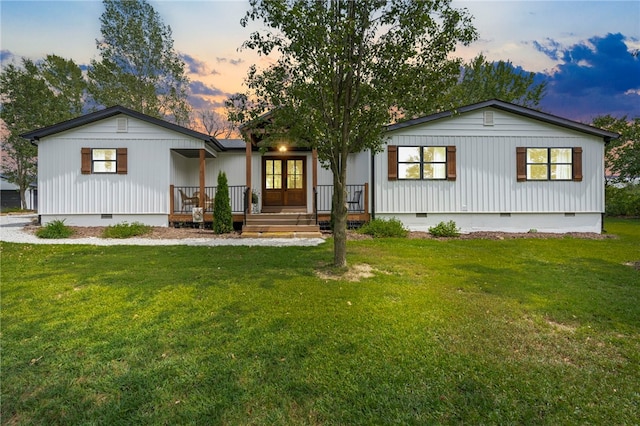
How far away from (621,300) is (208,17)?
8.83 m

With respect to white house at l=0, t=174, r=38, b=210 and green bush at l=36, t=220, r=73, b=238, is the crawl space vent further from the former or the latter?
white house at l=0, t=174, r=38, b=210

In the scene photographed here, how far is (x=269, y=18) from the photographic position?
179 inches

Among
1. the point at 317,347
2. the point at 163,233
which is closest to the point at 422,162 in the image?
the point at 163,233

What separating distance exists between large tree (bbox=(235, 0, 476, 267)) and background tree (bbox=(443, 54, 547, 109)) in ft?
75.1

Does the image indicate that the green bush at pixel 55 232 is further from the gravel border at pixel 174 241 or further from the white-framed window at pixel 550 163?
the white-framed window at pixel 550 163

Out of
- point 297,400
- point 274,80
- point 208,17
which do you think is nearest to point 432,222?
point 274,80

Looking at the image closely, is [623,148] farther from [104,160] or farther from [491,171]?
[104,160]

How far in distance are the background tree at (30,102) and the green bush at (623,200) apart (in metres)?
37.6

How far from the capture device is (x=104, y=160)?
35.6 feet

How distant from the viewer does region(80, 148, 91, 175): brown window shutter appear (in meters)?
10.6

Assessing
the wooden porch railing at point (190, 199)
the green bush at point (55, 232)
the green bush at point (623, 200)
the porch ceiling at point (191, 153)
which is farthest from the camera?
the green bush at point (623, 200)

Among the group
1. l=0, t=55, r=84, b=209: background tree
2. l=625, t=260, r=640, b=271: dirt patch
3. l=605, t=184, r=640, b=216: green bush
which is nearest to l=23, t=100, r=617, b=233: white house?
l=625, t=260, r=640, b=271: dirt patch

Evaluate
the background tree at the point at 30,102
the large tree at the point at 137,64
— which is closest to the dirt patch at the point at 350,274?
the large tree at the point at 137,64

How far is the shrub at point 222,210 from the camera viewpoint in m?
9.79
